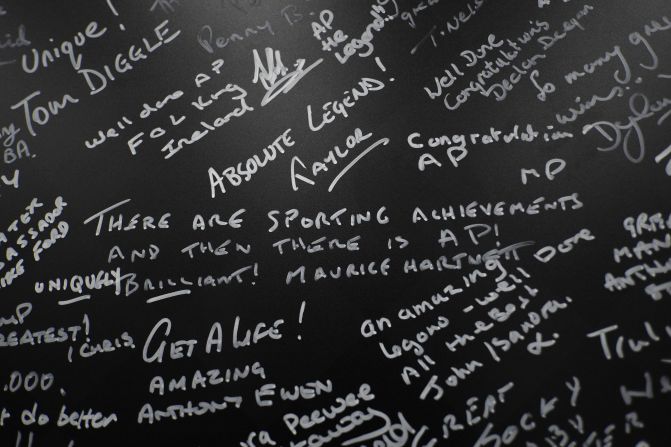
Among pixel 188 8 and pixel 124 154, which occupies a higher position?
pixel 188 8

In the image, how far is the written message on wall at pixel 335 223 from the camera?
1.17 metres

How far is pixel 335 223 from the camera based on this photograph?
4.16ft

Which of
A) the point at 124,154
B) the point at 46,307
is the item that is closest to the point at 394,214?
the point at 124,154

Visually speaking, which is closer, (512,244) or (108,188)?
(512,244)

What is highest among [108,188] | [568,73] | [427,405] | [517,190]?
[108,188]

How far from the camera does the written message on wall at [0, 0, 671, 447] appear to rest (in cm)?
117

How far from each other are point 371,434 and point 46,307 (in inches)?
34.7

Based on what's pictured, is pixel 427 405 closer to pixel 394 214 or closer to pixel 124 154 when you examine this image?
pixel 394 214

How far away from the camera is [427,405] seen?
1.21m
